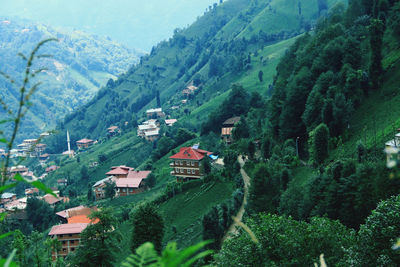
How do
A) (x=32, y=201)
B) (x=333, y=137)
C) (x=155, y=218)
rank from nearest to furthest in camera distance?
(x=155, y=218)
(x=333, y=137)
(x=32, y=201)

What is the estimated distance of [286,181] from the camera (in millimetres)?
40656

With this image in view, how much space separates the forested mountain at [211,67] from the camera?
142 m

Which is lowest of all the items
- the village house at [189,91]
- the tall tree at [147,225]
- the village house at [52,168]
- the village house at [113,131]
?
the village house at [52,168]

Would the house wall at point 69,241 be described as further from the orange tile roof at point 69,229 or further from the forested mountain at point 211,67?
the forested mountain at point 211,67

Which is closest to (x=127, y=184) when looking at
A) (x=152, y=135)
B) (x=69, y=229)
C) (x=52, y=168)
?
(x=69, y=229)

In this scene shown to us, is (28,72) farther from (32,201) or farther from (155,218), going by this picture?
(32,201)

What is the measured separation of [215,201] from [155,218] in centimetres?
1712

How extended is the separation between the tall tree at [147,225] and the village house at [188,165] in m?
28.1

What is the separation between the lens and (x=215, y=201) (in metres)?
50.6

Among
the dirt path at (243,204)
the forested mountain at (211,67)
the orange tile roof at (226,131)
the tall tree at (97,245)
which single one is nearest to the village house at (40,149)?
the forested mountain at (211,67)

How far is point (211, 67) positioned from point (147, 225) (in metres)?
128

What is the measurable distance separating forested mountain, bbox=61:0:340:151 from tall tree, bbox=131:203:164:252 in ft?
293

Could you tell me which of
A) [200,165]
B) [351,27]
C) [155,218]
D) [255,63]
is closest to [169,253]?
[155,218]

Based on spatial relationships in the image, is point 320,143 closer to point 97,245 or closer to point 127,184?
point 97,245
